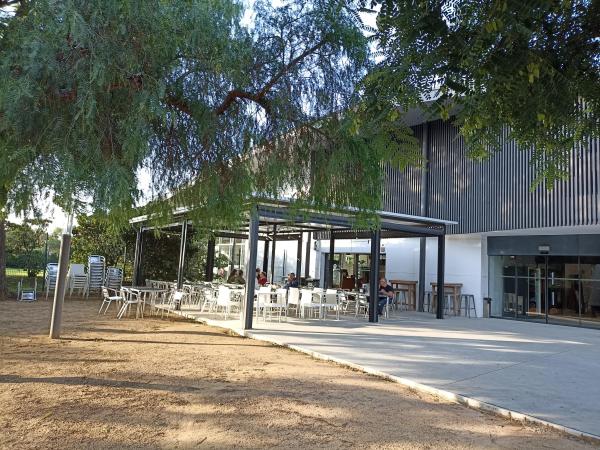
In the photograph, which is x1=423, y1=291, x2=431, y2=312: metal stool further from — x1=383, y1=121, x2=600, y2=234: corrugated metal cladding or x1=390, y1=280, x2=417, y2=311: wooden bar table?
x1=383, y1=121, x2=600, y2=234: corrugated metal cladding

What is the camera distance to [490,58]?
2643 mm

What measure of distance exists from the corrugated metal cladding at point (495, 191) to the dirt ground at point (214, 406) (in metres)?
8.54

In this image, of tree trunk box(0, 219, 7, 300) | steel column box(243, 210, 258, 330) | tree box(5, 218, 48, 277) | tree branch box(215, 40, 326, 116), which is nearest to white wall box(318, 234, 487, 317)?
steel column box(243, 210, 258, 330)

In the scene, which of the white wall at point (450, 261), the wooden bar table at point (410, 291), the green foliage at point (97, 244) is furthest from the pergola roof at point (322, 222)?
the green foliage at point (97, 244)

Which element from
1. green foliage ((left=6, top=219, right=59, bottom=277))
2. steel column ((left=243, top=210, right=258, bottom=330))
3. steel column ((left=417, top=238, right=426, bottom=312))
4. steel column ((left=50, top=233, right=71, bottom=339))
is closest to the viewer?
steel column ((left=50, top=233, right=71, bottom=339))

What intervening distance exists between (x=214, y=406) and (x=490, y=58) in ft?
13.6

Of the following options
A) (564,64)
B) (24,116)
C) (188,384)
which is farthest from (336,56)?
(188,384)

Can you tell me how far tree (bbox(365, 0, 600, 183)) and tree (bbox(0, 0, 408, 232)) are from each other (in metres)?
0.43

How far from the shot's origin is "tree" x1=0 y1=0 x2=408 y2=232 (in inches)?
134

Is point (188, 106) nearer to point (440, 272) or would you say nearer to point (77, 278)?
point (440, 272)

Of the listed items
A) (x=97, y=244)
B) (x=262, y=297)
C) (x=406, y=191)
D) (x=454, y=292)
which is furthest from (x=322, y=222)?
(x=97, y=244)

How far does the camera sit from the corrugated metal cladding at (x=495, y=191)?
44.7ft

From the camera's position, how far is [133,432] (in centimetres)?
428

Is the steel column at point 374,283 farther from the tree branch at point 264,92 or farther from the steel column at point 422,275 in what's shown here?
the tree branch at point 264,92
